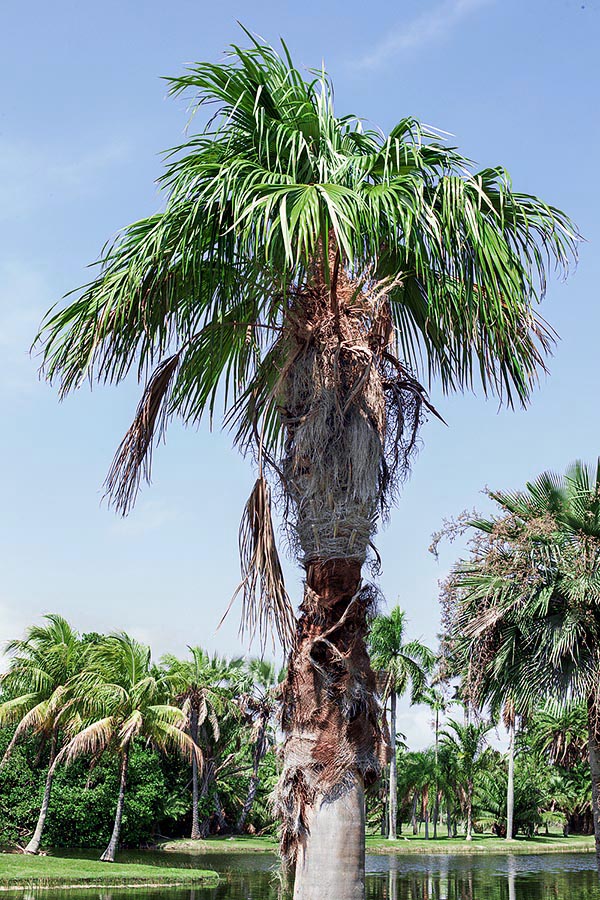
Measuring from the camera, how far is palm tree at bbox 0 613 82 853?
29.8m

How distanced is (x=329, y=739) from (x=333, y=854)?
59cm

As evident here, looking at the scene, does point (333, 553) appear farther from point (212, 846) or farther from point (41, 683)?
point (212, 846)

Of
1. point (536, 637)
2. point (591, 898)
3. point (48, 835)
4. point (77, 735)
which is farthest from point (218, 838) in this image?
point (536, 637)

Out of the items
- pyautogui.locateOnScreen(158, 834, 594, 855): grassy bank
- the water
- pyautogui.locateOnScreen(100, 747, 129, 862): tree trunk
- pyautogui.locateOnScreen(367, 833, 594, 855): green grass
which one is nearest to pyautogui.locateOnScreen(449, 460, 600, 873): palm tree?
the water

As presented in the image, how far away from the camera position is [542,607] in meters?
15.4

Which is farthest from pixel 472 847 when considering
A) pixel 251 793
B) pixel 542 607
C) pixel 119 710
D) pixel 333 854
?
pixel 333 854

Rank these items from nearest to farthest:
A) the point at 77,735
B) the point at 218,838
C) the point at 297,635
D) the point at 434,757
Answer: the point at 297,635, the point at 77,735, the point at 218,838, the point at 434,757

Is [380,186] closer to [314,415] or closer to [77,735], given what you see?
[314,415]

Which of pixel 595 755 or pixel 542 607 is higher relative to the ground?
pixel 542 607

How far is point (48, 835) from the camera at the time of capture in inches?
1353

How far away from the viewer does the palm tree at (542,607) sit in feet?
49.7

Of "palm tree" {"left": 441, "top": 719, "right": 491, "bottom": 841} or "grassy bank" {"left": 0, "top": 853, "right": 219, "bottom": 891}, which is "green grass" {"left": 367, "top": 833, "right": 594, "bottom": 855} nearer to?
"palm tree" {"left": 441, "top": 719, "right": 491, "bottom": 841}

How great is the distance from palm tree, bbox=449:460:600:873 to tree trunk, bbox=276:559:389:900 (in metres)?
10.7

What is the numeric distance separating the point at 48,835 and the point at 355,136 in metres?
34.8
